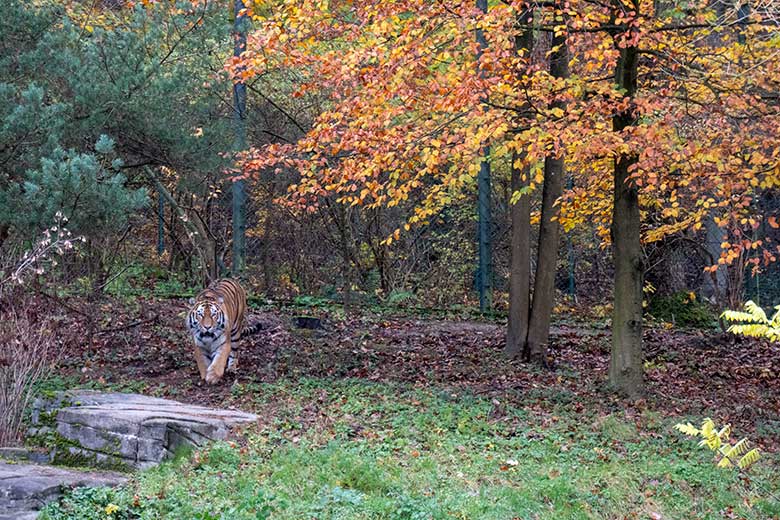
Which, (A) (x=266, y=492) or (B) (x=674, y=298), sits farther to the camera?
(B) (x=674, y=298)

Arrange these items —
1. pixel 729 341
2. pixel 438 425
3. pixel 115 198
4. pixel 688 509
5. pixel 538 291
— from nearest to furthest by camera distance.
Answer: pixel 688 509
pixel 438 425
pixel 115 198
pixel 538 291
pixel 729 341

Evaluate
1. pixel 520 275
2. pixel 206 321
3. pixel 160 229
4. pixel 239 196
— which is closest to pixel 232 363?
pixel 206 321

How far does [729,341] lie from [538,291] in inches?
174

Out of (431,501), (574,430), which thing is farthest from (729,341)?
(431,501)

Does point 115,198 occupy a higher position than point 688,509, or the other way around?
point 115,198

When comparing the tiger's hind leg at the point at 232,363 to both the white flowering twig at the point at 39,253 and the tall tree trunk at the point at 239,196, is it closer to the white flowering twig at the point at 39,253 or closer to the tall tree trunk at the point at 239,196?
the white flowering twig at the point at 39,253

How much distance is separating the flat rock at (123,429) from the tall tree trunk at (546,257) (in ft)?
16.8

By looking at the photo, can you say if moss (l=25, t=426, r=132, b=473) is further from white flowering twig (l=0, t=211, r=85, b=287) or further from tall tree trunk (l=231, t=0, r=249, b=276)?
tall tree trunk (l=231, t=0, r=249, b=276)

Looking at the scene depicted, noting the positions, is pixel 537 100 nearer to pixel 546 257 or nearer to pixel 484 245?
pixel 546 257

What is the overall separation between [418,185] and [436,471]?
494 cm

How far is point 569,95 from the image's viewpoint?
29.9 feet

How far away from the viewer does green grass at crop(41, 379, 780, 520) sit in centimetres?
569

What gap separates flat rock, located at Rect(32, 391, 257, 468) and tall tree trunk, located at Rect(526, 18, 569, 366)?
5.13 m

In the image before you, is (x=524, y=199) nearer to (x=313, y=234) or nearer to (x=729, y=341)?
(x=729, y=341)
